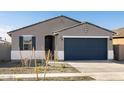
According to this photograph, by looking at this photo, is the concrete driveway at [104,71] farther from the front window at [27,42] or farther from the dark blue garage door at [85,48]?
the front window at [27,42]

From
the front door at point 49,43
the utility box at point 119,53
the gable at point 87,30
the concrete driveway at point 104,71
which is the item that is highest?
the gable at point 87,30

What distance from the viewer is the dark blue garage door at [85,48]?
29375mm

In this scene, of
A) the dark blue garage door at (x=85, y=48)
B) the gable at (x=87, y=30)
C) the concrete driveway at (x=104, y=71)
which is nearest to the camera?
the concrete driveway at (x=104, y=71)

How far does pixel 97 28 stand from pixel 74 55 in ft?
11.2

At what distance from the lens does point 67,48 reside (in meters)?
29.4

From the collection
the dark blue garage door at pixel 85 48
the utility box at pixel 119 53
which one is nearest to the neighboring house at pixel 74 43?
the dark blue garage door at pixel 85 48

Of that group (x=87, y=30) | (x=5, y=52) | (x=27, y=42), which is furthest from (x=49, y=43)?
(x=87, y=30)

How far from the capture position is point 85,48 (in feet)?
97.0

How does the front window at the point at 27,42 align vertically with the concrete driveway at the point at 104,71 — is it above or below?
above
